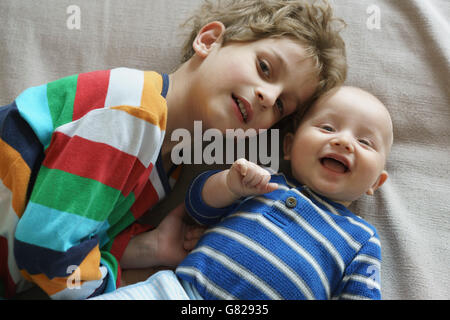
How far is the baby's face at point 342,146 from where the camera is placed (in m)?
0.91

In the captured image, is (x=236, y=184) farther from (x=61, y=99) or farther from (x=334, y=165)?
(x=61, y=99)

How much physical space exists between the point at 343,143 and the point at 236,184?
253 mm

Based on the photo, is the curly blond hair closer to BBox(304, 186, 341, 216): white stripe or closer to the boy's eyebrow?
the boy's eyebrow

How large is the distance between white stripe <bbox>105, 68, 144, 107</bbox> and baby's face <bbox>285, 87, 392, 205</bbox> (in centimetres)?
39

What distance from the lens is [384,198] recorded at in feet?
3.40

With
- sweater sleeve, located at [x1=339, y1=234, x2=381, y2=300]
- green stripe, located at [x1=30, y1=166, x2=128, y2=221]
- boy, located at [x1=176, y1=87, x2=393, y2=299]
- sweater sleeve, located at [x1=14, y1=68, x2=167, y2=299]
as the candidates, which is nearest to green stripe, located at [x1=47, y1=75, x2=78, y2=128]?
sweater sleeve, located at [x1=14, y1=68, x2=167, y2=299]

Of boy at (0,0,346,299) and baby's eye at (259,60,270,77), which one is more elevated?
baby's eye at (259,60,270,77)

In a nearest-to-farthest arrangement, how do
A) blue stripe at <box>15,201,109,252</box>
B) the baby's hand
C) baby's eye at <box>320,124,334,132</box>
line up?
blue stripe at <box>15,201,109,252</box> < the baby's hand < baby's eye at <box>320,124,334,132</box>

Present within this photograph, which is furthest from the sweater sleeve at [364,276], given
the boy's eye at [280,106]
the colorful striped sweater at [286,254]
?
the boy's eye at [280,106]

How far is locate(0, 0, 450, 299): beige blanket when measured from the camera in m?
1.06

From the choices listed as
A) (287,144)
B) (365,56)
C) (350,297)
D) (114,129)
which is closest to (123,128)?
(114,129)

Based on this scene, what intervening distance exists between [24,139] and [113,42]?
0.45 meters
